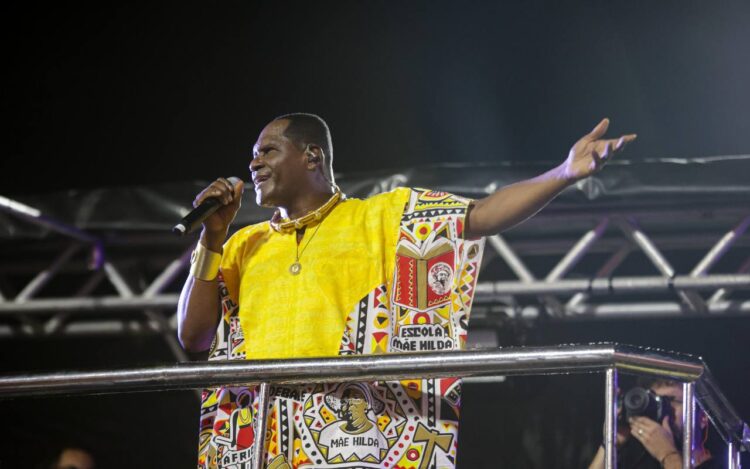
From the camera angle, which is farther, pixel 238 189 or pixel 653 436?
pixel 653 436

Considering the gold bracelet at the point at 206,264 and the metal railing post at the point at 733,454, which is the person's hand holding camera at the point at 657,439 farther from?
the gold bracelet at the point at 206,264

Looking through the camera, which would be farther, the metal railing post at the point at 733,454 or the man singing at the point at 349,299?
the metal railing post at the point at 733,454

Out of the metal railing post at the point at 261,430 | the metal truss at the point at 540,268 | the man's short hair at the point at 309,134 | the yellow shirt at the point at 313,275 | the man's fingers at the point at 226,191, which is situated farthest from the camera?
the metal truss at the point at 540,268

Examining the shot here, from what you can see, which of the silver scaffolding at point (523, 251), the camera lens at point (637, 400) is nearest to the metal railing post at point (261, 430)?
the camera lens at point (637, 400)

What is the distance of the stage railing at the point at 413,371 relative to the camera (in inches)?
73.8

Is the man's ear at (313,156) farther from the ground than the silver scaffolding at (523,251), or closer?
closer

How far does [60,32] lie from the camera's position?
249 inches

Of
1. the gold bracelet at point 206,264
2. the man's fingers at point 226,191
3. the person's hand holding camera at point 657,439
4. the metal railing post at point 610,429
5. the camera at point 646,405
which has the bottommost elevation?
the metal railing post at point 610,429

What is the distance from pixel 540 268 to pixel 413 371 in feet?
12.4

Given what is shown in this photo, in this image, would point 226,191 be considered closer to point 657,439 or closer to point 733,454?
point 733,454

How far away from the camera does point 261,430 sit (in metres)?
2.09

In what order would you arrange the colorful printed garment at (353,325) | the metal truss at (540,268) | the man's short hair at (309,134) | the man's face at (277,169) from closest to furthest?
the colorful printed garment at (353,325) → the man's face at (277,169) → the man's short hair at (309,134) → the metal truss at (540,268)

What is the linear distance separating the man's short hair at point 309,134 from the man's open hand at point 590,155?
895mm

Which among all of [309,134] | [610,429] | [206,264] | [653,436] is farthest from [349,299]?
[653,436]
